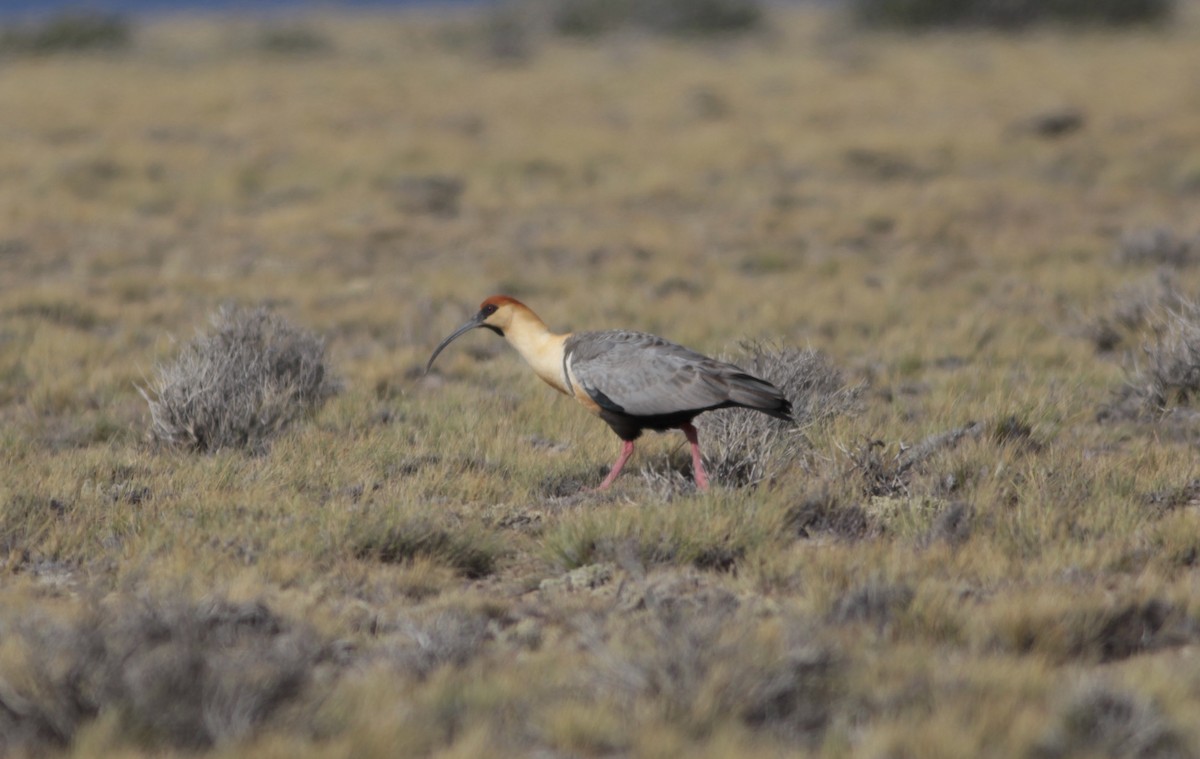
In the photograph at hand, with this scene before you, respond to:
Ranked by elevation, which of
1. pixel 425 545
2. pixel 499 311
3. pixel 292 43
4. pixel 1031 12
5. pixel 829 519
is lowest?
pixel 829 519

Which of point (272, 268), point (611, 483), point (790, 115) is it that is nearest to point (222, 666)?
point (611, 483)

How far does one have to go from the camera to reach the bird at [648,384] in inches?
238

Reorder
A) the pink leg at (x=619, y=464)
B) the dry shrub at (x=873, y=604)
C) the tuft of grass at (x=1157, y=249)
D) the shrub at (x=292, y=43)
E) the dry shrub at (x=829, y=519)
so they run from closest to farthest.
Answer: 1. the dry shrub at (x=873, y=604)
2. the dry shrub at (x=829, y=519)
3. the pink leg at (x=619, y=464)
4. the tuft of grass at (x=1157, y=249)
5. the shrub at (x=292, y=43)

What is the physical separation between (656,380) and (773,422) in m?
1.21

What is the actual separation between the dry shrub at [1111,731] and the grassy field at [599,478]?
1cm

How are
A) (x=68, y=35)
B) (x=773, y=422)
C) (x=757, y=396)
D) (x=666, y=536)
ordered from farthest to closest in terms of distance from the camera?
(x=68, y=35) → (x=773, y=422) → (x=757, y=396) → (x=666, y=536)

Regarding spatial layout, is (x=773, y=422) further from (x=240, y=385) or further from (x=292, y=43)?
(x=292, y=43)

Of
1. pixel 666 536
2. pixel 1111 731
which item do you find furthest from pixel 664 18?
pixel 1111 731

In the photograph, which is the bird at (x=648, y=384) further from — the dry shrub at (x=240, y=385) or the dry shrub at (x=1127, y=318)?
the dry shrub at (x=1127, y=318)

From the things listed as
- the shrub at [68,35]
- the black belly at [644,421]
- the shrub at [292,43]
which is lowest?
the black belly at [644,421]

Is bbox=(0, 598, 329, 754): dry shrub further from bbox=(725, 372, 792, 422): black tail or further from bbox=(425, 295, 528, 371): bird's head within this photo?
bbox=(425, 295, 528, 371): bird's head

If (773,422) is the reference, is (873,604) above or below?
above

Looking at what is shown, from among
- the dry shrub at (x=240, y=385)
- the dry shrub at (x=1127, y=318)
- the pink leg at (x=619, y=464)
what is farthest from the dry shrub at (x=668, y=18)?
the pink leg at (x=619, y=464)

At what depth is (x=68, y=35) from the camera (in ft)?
150
